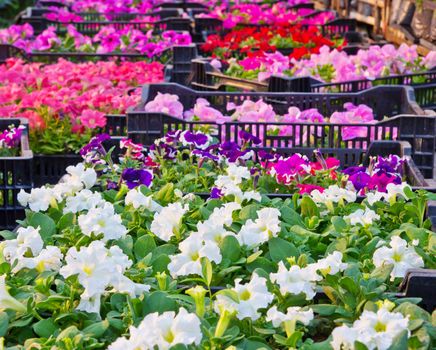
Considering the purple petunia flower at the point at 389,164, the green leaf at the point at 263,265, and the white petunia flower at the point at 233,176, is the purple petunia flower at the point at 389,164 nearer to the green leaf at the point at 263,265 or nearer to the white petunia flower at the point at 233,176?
the white petunia flower at the point at 233,176

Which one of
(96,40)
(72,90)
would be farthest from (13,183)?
(96,40)

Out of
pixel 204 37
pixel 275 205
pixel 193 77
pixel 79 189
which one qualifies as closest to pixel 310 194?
pixel 275 205

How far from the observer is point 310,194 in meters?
3.27

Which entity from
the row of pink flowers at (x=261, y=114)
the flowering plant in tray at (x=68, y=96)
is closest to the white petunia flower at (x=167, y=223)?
the row of pink flowers at (x=261, y=114)

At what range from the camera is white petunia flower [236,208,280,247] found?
8.72 ft

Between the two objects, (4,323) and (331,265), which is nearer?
(4,323)

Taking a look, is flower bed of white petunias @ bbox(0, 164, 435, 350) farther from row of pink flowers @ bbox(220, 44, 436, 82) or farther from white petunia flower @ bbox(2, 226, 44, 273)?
row of pink flowers @ bbox(220, 44, 436, 82)

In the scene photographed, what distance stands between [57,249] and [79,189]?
677mm

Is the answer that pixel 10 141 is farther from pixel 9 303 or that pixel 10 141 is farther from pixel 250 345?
pixel 250 345

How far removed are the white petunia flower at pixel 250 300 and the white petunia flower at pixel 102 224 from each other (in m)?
0.58

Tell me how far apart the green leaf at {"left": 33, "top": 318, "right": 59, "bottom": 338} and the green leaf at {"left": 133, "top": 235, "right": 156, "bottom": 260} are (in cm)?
50

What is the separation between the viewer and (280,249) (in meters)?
2.61

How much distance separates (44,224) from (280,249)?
0.72m

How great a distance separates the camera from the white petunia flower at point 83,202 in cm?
298
